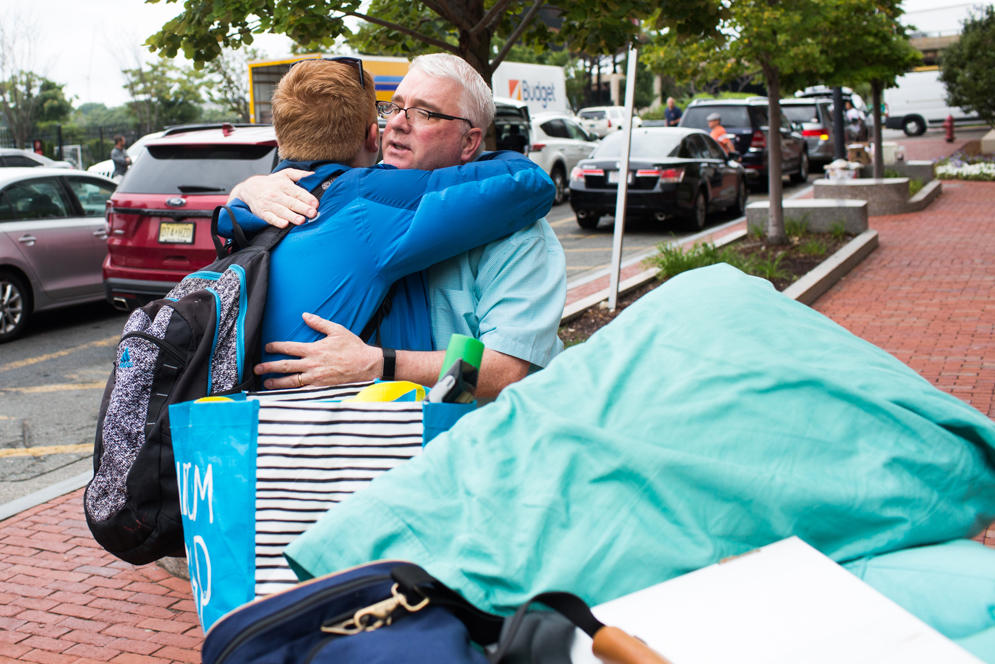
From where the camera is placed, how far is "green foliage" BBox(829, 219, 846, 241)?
11636 mm

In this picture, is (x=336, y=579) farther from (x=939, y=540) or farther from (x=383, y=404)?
(x=939, y=540)

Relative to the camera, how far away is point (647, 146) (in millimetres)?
14742

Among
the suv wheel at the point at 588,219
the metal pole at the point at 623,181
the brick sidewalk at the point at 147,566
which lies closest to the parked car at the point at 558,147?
the suv wheel at the point at 588,219

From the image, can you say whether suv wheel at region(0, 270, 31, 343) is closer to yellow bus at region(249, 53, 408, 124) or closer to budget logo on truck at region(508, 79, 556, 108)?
yellow bus at region(249, 53, 408, 124)

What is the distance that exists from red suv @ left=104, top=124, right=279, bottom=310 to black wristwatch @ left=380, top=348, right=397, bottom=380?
18.5ft

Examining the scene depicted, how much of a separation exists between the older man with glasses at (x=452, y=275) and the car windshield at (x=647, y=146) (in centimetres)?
1223

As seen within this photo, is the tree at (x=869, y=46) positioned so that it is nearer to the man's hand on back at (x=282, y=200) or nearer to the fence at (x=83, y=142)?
the man's hand on back at (x=282, y=200)

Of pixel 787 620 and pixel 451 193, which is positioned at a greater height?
pixel 451 193

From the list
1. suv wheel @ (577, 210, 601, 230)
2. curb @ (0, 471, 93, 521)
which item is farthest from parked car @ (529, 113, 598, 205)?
curb @ (0, 471, 93, 521)

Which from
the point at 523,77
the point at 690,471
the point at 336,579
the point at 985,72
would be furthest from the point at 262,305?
the point at 523,77

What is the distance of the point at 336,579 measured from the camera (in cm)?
122

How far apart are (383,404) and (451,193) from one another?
0.64m

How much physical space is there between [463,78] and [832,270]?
310 inches

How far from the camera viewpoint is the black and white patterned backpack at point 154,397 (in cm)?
184
